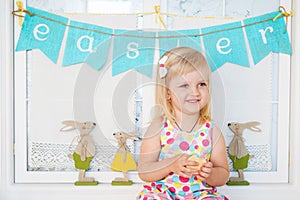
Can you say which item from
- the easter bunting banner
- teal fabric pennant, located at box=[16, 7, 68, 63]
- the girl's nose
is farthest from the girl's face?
teal fabric pennant, located at box=[16, 7, 68, 63]

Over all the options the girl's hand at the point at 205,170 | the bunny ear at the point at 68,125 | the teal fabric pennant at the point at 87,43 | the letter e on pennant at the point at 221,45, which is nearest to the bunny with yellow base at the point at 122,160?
the bunny ear at the point at 68,125

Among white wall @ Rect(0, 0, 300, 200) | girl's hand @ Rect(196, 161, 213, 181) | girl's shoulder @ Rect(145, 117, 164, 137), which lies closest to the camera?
girl's hand @ Rect(196, 161, 213, 181)

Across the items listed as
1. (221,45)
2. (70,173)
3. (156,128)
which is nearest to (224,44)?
(221,45)

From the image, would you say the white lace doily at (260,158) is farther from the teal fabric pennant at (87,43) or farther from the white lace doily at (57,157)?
the teal fabric pennant at (87,43)

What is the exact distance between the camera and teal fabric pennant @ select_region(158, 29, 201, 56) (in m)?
1.67

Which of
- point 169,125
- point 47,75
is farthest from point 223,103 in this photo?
point 47,75

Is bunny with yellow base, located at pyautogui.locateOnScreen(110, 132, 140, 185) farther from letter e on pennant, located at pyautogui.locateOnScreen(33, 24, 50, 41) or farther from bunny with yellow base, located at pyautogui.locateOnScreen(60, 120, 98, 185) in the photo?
letter e on pennant, located at pyautogui.locateOnScreen(33, 24, 50, 41)

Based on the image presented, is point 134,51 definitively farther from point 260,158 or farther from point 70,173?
point 260,158

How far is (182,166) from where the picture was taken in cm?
136

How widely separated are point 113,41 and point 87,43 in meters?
0.11

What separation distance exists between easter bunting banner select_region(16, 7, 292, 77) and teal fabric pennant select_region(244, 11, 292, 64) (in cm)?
7

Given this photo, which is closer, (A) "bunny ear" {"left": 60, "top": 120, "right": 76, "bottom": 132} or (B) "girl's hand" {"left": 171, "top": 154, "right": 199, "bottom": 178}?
(B) "girl's hand" {"left": 171, "top": 154, "right": 199, "bottom": 178}

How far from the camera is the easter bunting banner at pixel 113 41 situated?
→ 5.49 ft

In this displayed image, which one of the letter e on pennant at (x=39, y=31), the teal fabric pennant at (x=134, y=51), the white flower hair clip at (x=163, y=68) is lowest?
the white flower hair clip at (x=163, y=68)
